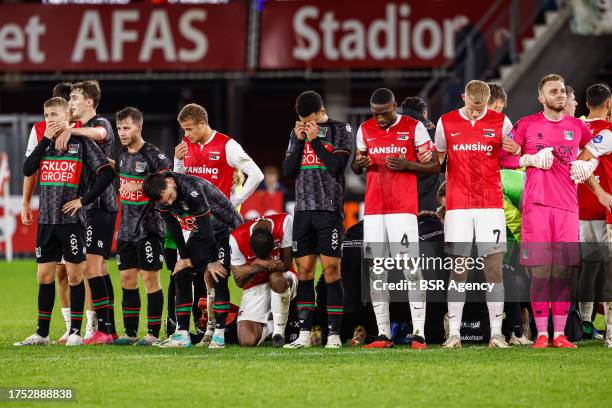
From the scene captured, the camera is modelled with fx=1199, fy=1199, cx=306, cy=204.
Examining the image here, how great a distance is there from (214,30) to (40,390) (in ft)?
51.0

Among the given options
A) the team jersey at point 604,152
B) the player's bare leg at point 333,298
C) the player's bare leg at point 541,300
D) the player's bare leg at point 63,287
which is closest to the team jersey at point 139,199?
the player's bare leg at point 63,287

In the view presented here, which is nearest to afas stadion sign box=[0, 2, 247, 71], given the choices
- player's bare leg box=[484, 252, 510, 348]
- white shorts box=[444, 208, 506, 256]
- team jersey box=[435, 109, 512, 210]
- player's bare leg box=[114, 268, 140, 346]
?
player's bare leg box=[114, 268, 140, 346]

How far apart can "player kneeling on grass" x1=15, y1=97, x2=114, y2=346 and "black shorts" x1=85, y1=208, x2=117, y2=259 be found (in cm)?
30

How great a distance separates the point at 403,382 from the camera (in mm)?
7609

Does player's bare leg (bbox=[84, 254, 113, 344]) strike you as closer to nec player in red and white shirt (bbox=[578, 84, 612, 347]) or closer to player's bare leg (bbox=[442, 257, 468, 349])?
player's bare leg (bbox=[442, 257, 468, 349])

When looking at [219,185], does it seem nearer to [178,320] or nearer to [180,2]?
[178,320]

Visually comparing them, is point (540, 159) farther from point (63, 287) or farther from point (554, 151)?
point (63, 287)

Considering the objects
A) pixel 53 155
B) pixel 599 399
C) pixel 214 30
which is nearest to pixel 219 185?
pixel 53 155

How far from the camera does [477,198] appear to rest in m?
9.46

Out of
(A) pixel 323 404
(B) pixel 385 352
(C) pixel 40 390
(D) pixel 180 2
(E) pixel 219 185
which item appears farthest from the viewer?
(D) pixel 180 2

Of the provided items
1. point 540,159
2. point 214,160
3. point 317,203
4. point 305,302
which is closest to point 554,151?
point 540,159

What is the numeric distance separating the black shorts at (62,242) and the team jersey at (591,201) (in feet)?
14.0

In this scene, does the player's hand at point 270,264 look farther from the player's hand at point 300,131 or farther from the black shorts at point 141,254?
the player's hand at point 300,131

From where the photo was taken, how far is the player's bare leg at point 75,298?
996 centimetres
